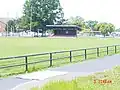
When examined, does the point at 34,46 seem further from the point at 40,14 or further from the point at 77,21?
the point at 77,21

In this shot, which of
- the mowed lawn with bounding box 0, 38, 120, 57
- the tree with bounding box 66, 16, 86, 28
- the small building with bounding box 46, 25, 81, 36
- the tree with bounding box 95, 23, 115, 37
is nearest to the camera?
the mowed lawn with bounding box 0, 38, 120, 57

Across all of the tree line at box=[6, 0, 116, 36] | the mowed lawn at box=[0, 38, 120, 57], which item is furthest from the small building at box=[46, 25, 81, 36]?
the mowed lawn at box=[0, 38, 120, 57]

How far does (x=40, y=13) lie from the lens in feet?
405

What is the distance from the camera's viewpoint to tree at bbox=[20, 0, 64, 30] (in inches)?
4813

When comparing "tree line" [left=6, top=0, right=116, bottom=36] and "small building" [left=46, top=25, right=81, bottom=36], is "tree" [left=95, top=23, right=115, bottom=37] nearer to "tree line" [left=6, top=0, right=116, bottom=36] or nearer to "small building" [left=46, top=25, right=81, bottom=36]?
"tree line" [left=6, top=0, right=116, bottom=36]

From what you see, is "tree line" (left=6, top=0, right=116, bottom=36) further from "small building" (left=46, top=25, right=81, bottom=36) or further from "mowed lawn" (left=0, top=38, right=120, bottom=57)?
"mowed lawn" (left=0, top=38, right=120, bottom=57)

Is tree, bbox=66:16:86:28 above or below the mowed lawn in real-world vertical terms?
above

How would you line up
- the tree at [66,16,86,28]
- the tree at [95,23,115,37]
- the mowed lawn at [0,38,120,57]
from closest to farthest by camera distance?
the mowed lawn at [0,38,120,57] → the tree at [95,23,115,37] → the tree at [66,16,86,28]

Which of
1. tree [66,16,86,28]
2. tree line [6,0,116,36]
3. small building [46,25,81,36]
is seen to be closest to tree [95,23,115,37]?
tree [66,16,86,28]

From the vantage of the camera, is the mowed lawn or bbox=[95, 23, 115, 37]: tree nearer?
the mowed lawn

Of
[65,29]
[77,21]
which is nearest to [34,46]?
[65,29]

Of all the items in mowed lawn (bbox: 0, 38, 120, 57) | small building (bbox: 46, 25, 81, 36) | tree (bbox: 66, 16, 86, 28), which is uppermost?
tree (bbox: 66, 16, 86, 28)

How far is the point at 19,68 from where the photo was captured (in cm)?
1884

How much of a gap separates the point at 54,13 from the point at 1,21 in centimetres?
4577
